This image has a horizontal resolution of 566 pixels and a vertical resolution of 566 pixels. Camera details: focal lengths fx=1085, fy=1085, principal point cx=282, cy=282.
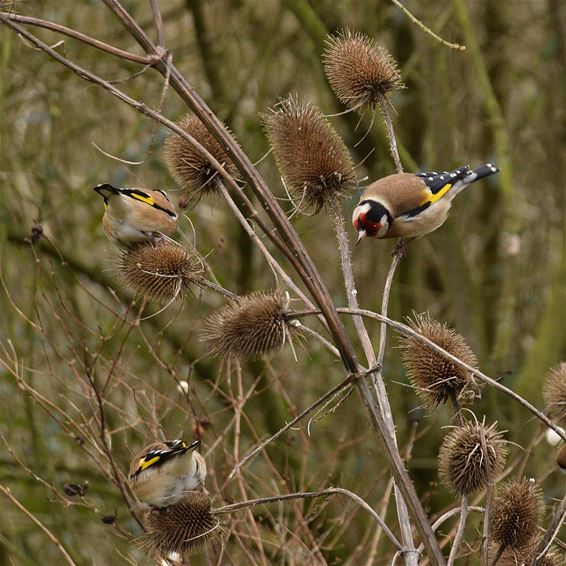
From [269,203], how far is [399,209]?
1437 mm

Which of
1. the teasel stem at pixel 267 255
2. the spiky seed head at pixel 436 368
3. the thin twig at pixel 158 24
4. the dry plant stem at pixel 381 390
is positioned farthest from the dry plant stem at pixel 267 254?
the thin twig at pixel 158 24

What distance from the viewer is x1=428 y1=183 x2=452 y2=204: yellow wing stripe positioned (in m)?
3.68

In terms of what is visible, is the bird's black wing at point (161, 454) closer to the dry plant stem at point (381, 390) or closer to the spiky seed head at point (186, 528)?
the spiky seed head at point (186, 528)

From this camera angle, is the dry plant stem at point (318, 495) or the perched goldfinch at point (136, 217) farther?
the perched goldfinch at point (136, 217)

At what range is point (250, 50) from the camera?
25.7 ft

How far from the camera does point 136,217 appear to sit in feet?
10.0

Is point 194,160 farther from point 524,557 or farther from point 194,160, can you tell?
point 524,557

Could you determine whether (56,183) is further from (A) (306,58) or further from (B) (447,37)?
(B) (447,37)

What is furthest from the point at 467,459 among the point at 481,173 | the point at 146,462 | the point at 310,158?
the point at 481,173

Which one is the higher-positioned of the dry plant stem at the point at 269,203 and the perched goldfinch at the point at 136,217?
the dry plant stem at the point at 269,203

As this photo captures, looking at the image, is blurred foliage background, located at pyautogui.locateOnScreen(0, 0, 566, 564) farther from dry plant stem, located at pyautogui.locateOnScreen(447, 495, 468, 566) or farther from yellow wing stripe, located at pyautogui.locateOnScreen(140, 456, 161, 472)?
dry plant stem, located at pyautogui.locateOnScreen(447, 495, 468, 566)

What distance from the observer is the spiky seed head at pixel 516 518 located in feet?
7.97

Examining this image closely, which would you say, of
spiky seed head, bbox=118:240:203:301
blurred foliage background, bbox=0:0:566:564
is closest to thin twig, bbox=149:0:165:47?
spiky seed head, bbox=118:240:203:301

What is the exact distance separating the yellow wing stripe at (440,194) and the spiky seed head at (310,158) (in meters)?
0.92
